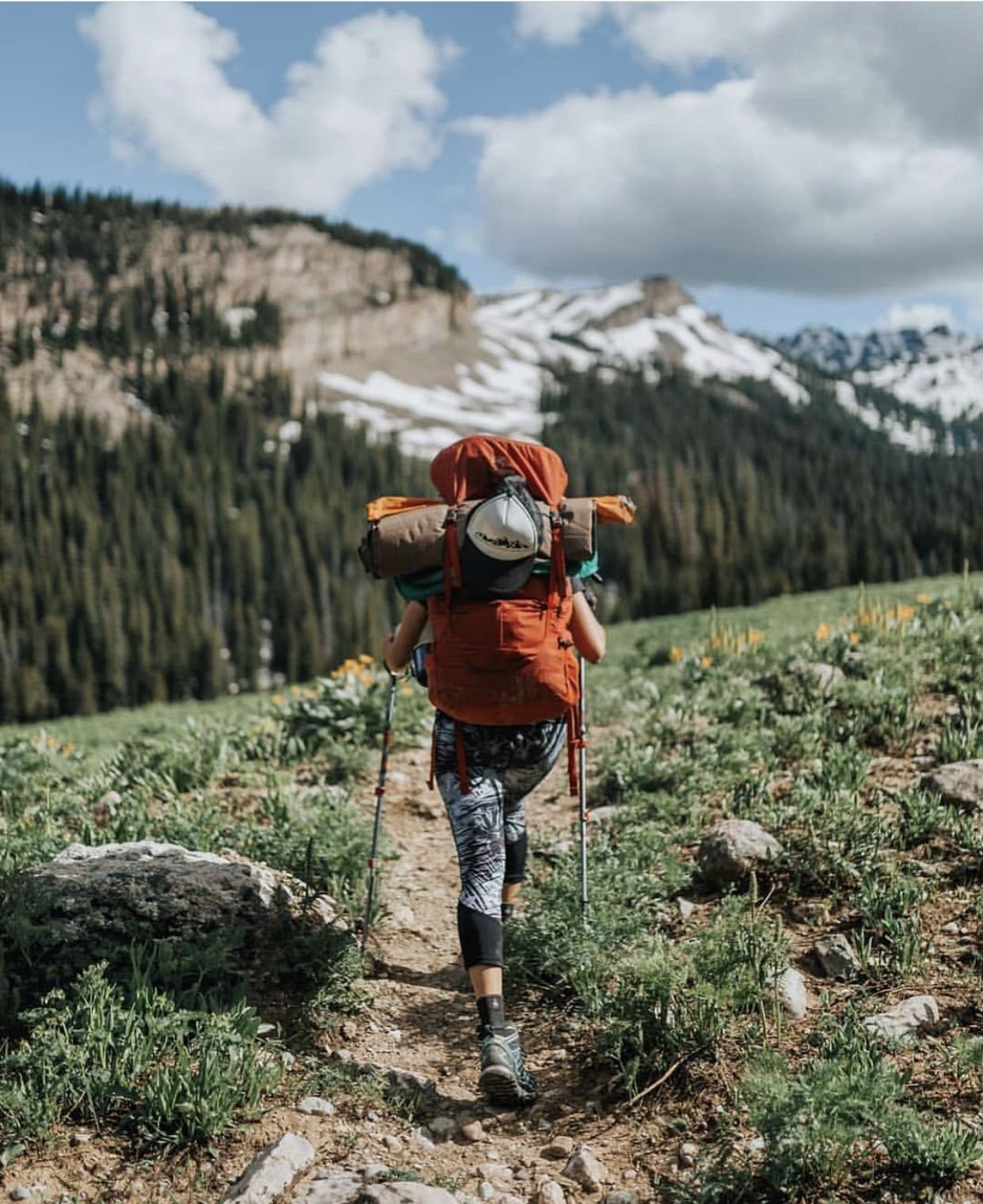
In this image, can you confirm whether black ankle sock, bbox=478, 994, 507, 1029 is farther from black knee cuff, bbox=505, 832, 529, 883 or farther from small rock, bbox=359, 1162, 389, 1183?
black knee cuff, bbox=505, 832, 529, 883

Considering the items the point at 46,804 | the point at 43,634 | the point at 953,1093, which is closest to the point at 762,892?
the point at 953,1093

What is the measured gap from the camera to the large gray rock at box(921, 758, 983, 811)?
18.9 ft

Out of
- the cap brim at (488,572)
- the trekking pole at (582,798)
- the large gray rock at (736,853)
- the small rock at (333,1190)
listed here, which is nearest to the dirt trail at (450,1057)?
the small rock at (333,1190)

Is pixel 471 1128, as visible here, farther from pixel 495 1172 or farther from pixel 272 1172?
pixel 272 1172

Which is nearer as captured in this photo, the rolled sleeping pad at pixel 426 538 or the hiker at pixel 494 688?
the hiker at pixel 494 688

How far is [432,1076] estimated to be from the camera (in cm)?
434

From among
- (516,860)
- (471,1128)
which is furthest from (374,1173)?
(516,860)

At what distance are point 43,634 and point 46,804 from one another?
333 ft

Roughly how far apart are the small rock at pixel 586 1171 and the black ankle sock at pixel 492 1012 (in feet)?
1.94

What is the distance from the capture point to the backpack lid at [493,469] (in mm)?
4383

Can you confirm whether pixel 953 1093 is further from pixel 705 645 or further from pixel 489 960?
pixel 705 645

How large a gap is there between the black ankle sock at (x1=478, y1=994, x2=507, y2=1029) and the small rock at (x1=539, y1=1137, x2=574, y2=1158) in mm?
488

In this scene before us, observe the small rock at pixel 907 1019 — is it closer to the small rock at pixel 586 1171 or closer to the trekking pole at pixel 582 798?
the small rock at pixel 586 1171

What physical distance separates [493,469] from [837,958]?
9.65ft
